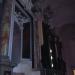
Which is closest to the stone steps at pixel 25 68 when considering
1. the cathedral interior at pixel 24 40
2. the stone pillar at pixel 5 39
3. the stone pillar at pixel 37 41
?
the cathedral interior at pixel 24 40

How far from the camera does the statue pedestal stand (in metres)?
2.45

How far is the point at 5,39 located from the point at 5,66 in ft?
1.22

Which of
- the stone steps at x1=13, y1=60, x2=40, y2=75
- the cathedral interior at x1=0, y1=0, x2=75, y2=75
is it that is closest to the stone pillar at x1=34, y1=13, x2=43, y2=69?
the cathedral interior at x1=0, y1=0, x2=75, y2=75

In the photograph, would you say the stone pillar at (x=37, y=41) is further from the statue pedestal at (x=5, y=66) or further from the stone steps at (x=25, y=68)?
the statue pedestal at (x=5, y=66)

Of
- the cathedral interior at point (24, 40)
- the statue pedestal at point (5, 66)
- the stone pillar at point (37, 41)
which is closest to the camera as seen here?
the statue pedestal at point (5, 66)

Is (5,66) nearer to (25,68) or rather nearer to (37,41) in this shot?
(25,68)

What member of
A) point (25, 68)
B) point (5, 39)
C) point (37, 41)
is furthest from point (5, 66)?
point (37, 41)

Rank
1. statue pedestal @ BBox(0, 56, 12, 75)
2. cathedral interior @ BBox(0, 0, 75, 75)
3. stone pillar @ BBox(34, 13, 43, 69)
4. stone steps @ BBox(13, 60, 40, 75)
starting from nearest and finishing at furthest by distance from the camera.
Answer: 1. statue pedestal @ BBox(0, 56, 12, 75)
2. cathedral interior @ BBox(0, 0, 75, 75)
3. stone steps @ BBox(13, 60, 40, 75)
4. stone pillar @ BBox(34, 13, 43, 69)

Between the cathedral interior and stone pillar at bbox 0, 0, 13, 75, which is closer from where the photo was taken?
stone pillar at bbox 0, 0, 13, 75

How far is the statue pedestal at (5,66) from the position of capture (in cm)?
245

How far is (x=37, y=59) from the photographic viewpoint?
4.21 metres

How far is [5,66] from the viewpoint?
249 centimetres

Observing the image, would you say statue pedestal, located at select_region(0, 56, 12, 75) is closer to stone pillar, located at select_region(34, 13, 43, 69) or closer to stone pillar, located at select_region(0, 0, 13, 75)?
stone pillar, located at select_region(0, 0, 13, 75)

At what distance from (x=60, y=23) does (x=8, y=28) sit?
5.59 meters
